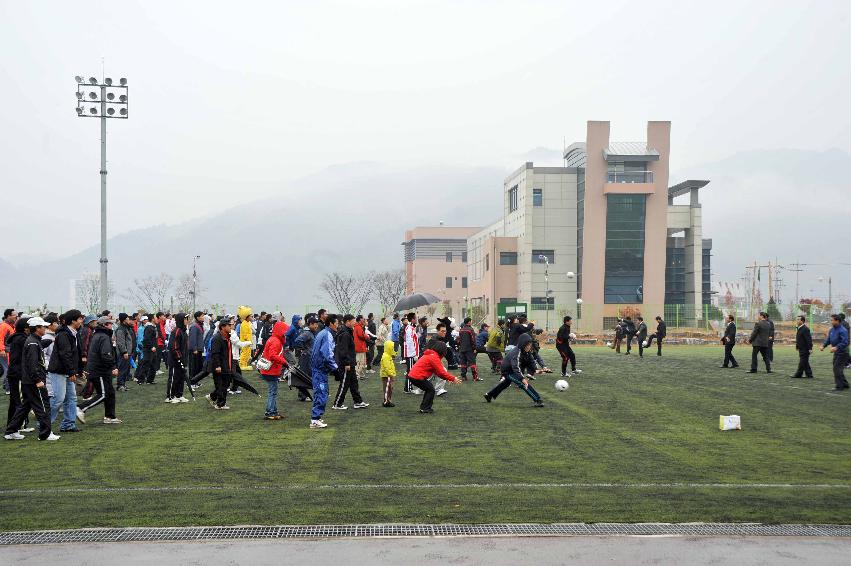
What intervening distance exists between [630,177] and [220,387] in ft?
234

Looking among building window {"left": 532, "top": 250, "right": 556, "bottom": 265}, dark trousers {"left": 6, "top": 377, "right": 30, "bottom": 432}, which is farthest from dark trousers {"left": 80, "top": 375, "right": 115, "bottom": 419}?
building window {"left": 532, "top": 250, "right": 556, "bottom": 265}

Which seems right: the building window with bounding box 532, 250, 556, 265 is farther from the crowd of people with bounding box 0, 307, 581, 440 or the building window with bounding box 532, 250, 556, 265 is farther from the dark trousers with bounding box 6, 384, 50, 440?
the dark trousers with bounding box 6, 384, 50, 440

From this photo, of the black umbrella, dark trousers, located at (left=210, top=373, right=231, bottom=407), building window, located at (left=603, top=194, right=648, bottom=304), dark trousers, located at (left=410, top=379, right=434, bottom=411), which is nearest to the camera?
dark trousers, located at (left=410, top=379, right=434, bottom=411)

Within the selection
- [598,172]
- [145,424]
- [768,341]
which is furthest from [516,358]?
[598,172]

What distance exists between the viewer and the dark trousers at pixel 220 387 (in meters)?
16.0

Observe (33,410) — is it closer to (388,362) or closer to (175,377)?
(175,377)

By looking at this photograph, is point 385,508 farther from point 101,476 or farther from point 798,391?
point 798,391

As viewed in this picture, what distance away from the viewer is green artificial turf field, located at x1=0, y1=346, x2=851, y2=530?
24.5 ft

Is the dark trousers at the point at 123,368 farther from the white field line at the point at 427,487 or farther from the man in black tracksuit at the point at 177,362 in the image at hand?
the white field line at the point at 427,487

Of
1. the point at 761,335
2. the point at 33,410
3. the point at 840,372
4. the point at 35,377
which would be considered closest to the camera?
the point at 35,377

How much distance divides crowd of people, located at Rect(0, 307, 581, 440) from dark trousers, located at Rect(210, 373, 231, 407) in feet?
0.07

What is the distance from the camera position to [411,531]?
6742mm

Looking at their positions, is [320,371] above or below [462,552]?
above

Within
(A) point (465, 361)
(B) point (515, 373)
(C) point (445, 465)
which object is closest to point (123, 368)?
(A) point (465, 361)
